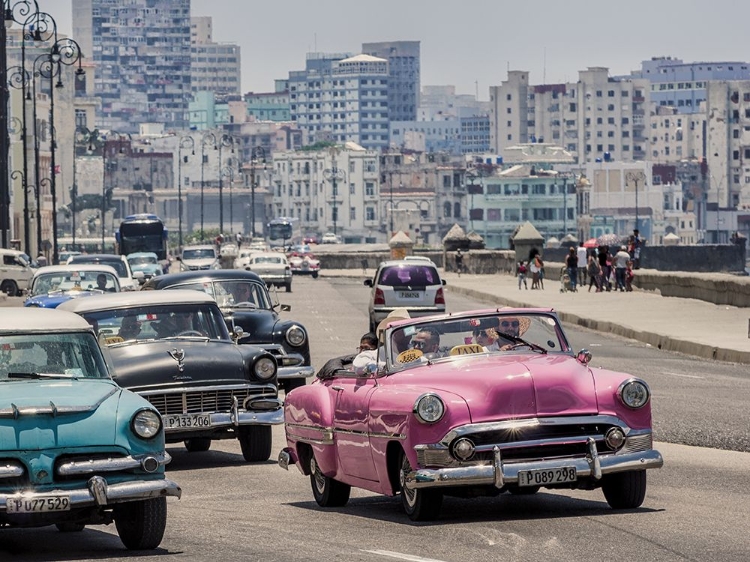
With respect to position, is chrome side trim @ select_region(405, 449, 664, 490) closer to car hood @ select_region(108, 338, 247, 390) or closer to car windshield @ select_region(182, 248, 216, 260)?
car hood @ select_region(108, 338, 247, 390)

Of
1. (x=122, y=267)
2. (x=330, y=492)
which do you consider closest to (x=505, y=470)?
(x=330, y=492)

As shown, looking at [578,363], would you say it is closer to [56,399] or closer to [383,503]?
[383,503]

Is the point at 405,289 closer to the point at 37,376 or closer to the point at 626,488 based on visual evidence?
the point at 626,488

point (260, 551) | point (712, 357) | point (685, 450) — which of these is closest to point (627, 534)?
point (260, 551)

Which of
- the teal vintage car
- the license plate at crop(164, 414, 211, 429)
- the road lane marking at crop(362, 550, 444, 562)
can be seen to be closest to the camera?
the road lane marking at crop(362, 550, 444, 562)

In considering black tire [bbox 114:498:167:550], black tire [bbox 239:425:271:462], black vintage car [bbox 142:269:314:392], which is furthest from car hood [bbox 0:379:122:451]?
black vintage car [bbox 142:269:314:392]

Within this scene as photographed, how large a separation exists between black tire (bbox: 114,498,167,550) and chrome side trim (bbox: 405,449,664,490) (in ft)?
5.16

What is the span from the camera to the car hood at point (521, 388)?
1095cm

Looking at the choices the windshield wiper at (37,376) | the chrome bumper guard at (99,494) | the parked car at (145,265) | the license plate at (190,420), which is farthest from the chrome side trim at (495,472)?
the parked car at (145,265)

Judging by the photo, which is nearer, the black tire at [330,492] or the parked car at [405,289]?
the black tire at [330,492]

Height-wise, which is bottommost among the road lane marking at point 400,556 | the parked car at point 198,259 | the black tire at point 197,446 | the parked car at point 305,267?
the parked car at point 305,267

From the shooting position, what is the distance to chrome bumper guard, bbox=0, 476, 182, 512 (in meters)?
9.70

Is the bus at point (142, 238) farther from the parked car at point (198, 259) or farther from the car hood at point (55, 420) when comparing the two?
the car hood at point (55, 420)

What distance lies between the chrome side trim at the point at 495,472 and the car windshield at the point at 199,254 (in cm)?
7057
